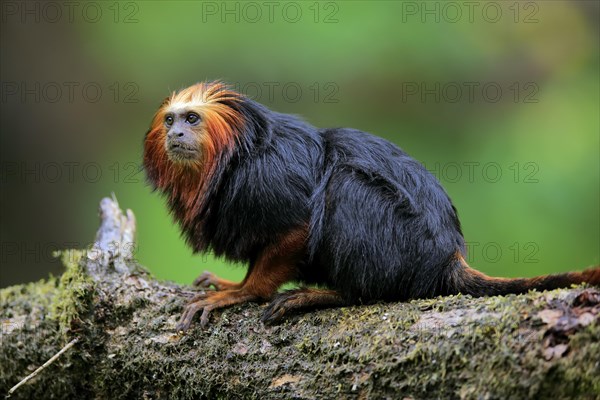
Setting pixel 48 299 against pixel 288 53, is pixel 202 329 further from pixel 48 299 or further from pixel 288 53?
pixel 288 53

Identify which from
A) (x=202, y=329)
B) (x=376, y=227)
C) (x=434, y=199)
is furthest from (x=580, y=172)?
(x=202, y=329)

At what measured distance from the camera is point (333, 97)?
7.36 m

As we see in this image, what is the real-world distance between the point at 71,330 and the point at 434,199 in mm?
2143

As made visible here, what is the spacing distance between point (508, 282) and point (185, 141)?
1.95 m

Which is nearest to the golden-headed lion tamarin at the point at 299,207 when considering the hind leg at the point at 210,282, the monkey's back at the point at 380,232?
the monkey's back at the point at 380,232

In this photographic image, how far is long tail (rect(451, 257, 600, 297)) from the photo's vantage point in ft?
8.83

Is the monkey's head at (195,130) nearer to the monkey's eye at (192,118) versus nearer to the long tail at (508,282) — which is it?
the monkey's eye at (192,118)

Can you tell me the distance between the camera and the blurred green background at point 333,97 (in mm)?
6238

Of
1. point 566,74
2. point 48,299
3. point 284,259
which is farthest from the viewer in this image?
point 566,74

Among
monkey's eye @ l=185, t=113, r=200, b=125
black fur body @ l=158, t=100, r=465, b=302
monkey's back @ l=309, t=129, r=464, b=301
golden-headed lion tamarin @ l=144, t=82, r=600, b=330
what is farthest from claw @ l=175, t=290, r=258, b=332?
monkey's eye @ l=185, t=113, r=200, b=125

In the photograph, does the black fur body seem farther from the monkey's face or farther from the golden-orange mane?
the monkey's face

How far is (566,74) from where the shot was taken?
662 centimetres

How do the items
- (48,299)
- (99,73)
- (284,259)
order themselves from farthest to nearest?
(99,73), (48,299), (284,259)

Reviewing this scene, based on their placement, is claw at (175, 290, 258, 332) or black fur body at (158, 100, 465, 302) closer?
black fur body at (158, 100, 465, 302)
